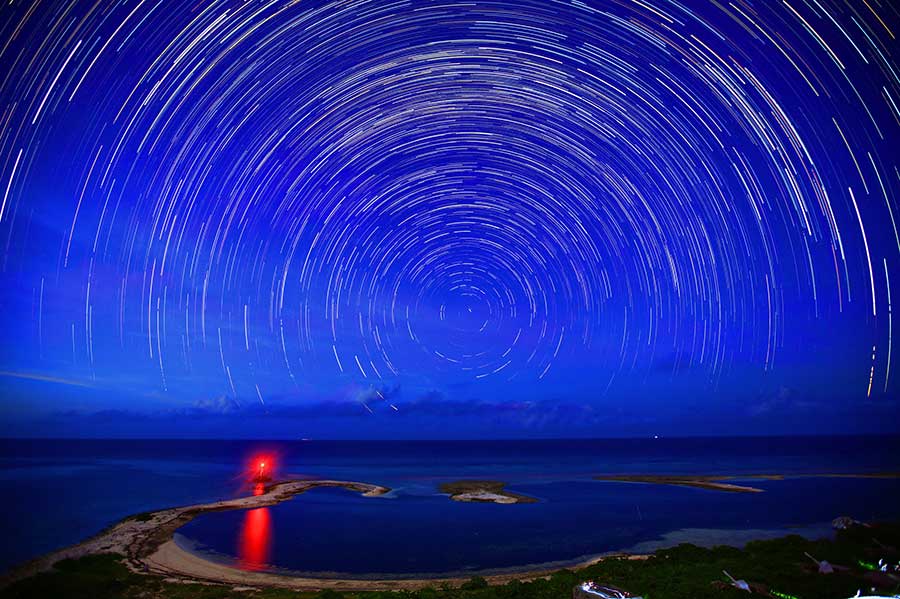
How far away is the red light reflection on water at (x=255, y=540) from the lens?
1455 inches

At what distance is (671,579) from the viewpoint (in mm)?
25094

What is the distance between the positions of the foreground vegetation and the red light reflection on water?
6934 millimetres

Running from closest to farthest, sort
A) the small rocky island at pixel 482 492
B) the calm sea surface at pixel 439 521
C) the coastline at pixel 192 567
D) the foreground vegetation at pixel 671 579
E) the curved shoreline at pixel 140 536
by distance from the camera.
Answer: the foreground vegetation at pixel 671 579, the coastline at pixel 192 567, the curved shoreline at pixel 140 536, the calm sea surface at pixel 439 521, the small rocky island at pixel 482 492

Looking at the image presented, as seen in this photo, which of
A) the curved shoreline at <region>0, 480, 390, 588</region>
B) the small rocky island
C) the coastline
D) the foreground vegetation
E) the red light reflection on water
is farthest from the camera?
the small rocky island

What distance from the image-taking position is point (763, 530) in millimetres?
44156

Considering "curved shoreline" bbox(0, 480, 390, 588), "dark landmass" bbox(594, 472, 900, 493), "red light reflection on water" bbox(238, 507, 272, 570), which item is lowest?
"dark landmass" bbox(594, 472, 900, 493)

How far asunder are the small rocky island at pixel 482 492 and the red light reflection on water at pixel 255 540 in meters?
23.2

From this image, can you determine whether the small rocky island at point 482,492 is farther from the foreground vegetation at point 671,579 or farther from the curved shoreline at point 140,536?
the foreground vegetation at point 671,579

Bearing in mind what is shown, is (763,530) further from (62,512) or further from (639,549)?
(62,512)

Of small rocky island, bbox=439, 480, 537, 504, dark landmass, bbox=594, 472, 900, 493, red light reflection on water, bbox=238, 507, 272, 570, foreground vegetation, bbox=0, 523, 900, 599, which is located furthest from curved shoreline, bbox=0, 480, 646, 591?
dark landmass, bbox=594, 472, 900, 493

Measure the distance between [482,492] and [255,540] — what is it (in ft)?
116

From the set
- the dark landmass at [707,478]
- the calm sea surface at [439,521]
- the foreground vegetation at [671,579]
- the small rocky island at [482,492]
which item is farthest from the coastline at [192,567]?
the dark landmass at [707,478]

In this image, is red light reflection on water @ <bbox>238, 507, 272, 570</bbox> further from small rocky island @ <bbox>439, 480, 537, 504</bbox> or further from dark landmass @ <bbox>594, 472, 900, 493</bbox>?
dark landmass @ <bbox>594, 472, 900, 493</bbox>

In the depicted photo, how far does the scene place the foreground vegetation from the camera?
22.7 metres
